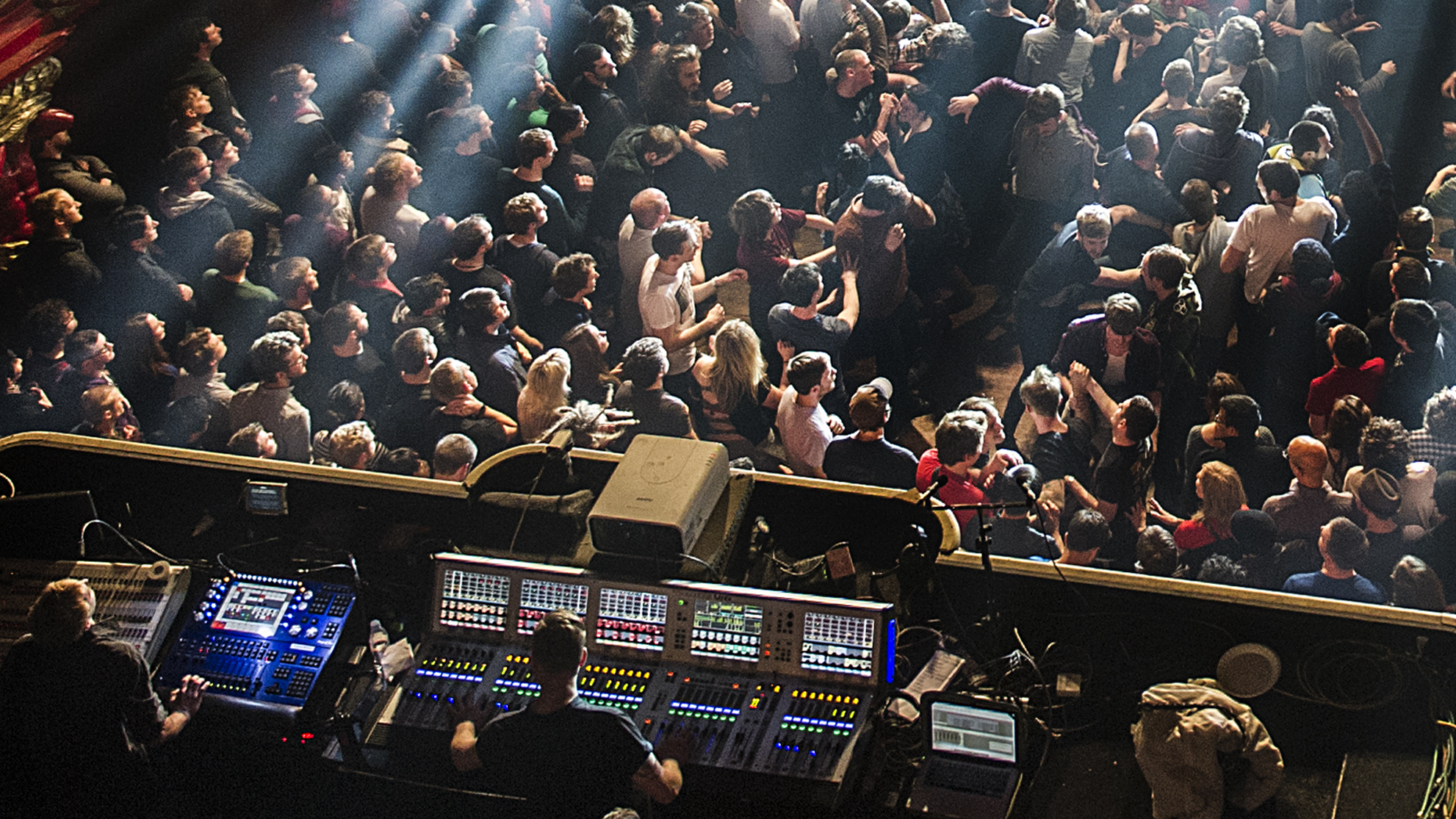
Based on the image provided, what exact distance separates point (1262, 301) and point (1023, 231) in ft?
A: 4.28

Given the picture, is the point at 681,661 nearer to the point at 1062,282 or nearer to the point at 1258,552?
the point at 1258,552

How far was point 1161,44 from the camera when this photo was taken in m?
8.12

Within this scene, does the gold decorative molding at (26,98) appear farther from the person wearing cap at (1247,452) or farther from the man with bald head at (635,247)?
the person wearing cap at (1247,452)

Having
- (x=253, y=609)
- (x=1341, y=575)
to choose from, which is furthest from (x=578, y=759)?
(x=1341, y=575)

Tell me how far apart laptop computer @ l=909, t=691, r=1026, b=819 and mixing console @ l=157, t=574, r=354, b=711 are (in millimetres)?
2076

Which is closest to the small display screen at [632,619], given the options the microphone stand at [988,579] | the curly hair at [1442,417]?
the microphone stand at [988,579]

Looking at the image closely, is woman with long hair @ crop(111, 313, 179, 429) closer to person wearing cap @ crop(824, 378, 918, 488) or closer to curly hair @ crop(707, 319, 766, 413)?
curly hair @ crop(707, 319, 766, 413)

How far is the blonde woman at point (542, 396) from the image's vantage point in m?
6.30

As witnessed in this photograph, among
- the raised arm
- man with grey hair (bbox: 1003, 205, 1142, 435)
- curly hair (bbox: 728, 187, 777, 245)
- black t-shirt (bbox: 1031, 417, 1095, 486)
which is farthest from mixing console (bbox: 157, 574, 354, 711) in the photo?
the raised arm

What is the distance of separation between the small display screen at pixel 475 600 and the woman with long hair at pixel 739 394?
1.99 meters

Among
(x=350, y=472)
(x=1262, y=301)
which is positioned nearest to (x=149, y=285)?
(x=350, y=472)

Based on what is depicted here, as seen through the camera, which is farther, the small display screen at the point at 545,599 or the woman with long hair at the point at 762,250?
the woman with long hair at the point at 762,250

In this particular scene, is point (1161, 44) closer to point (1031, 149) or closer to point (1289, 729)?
point (1031, 149)

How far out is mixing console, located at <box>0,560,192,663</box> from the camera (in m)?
4.71
